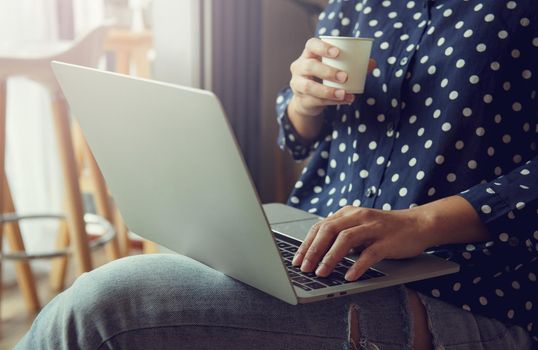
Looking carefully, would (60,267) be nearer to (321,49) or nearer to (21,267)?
(21,267)

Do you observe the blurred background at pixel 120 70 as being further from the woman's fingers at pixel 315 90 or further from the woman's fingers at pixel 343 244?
the woman's fingers at pixel 343 244

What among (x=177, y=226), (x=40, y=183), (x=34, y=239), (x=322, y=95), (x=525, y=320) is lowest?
(x=34, y=239)

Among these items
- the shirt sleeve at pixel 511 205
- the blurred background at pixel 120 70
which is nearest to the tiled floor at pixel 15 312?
the blurred background at pixel 120 70

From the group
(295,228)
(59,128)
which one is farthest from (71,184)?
(295,228)

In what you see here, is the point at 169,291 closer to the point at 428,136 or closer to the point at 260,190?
the point at 428,136

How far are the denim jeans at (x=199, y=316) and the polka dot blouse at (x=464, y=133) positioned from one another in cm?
7

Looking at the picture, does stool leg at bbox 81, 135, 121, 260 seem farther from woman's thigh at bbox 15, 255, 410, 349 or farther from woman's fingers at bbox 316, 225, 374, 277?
woman's fingers at bbox 316, 225, 374, 277

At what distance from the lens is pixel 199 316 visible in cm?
78

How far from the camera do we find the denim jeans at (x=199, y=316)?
0.76m

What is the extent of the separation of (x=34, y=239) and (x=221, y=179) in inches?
80.5

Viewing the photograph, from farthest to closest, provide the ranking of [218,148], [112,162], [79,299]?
[112,162], [79,299], [218,148]

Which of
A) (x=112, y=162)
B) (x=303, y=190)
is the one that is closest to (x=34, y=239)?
(x=303, y=190)

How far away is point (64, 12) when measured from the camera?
260 cm

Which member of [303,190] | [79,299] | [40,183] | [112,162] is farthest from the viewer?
[40,183]
